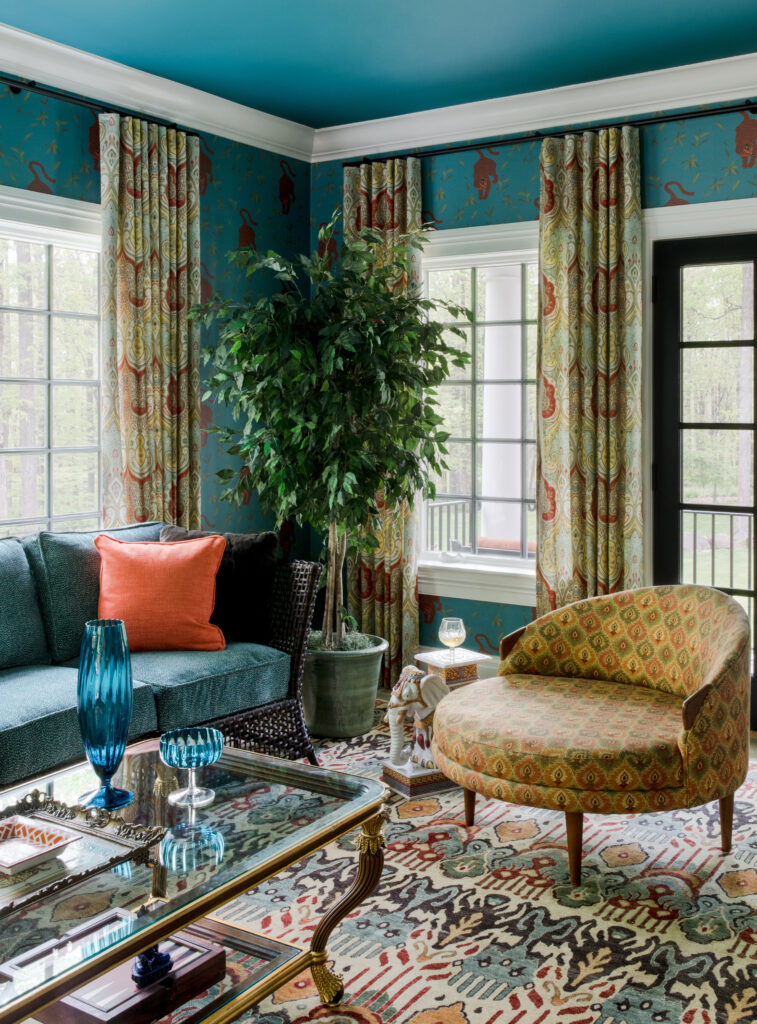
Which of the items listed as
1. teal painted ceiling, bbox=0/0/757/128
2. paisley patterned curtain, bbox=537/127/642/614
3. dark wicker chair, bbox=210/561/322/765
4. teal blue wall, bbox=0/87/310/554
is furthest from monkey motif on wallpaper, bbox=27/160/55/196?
paisley patterned curtain, bbox=537/127/642/614

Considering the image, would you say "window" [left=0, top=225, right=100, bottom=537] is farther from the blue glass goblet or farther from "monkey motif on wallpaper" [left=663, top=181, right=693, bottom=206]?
"monkey motif on wallpaper" [left=663, top=181, right=693, bottom=206]

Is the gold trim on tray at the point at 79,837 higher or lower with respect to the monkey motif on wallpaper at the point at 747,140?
lower

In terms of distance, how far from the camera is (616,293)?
446cm

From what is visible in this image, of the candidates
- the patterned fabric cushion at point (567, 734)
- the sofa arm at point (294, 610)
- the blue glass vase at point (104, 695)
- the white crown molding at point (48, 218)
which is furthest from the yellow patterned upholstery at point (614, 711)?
the white crown molding at point (48, 218)

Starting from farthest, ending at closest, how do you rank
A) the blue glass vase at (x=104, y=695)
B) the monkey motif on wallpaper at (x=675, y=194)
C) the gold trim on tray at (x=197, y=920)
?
the monkey motif on wallpaper at (x=675, y=194)
the blue glass vase at (x=104, y=695)
the gold trim on tray at (x=197, y=920)

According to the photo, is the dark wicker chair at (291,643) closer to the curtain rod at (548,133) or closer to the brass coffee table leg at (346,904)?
the brass coffee table leg at (346,904)

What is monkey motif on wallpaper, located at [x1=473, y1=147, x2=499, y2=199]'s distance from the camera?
15.8 feet

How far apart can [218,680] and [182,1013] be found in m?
1.45

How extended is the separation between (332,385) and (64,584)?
1357mm

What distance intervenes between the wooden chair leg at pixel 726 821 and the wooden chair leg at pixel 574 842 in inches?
19.9

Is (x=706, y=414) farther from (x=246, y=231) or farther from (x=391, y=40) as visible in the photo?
(x=246, y=231)

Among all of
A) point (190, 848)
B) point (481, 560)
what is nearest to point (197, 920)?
point (190, 848)

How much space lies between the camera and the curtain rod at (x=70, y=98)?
3.88 metres

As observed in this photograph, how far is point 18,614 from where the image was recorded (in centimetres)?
346
